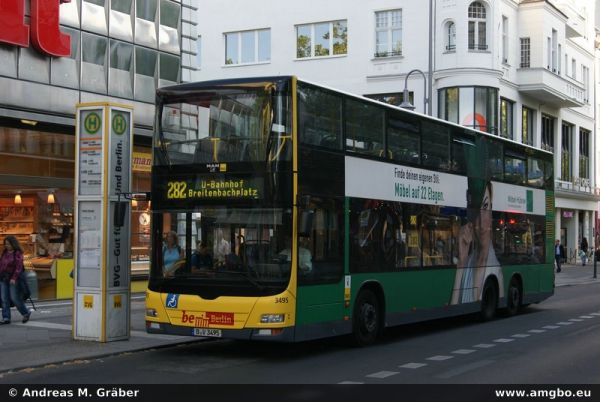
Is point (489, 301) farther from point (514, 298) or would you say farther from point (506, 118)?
point (506, 118)

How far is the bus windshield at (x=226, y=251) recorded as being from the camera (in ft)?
35.8

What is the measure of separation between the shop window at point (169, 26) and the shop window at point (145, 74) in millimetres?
618

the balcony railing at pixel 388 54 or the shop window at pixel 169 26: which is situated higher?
the balcony railing at pixel 388 54

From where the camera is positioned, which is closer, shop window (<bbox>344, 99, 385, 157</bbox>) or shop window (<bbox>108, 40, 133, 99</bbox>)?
shop window (<bbox>344, 99, 385, 157</bbox>)

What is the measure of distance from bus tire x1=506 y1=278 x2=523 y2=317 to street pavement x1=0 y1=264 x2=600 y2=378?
7906 millimetres

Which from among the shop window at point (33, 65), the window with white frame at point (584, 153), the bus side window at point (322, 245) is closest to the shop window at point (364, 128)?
the bus side window at point (322, 245)

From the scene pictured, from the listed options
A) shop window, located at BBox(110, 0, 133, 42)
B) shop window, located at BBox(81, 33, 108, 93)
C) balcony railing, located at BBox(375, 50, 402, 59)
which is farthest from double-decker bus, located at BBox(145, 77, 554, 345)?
balcony railing, located at BBox(375, 50, 402, 59)

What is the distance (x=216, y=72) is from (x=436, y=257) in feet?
99.5

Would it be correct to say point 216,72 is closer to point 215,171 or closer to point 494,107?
point 494,107

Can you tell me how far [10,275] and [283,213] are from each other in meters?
6.67

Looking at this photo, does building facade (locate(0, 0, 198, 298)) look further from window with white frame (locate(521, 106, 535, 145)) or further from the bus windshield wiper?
window with white frame (locate(521, 106, 535, 145))

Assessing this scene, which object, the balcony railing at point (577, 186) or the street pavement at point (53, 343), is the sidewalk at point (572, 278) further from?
the street pavement at point (53, 343)

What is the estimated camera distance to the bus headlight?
10.8 metres

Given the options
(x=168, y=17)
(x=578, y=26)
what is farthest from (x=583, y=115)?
(x=168, y=17)
